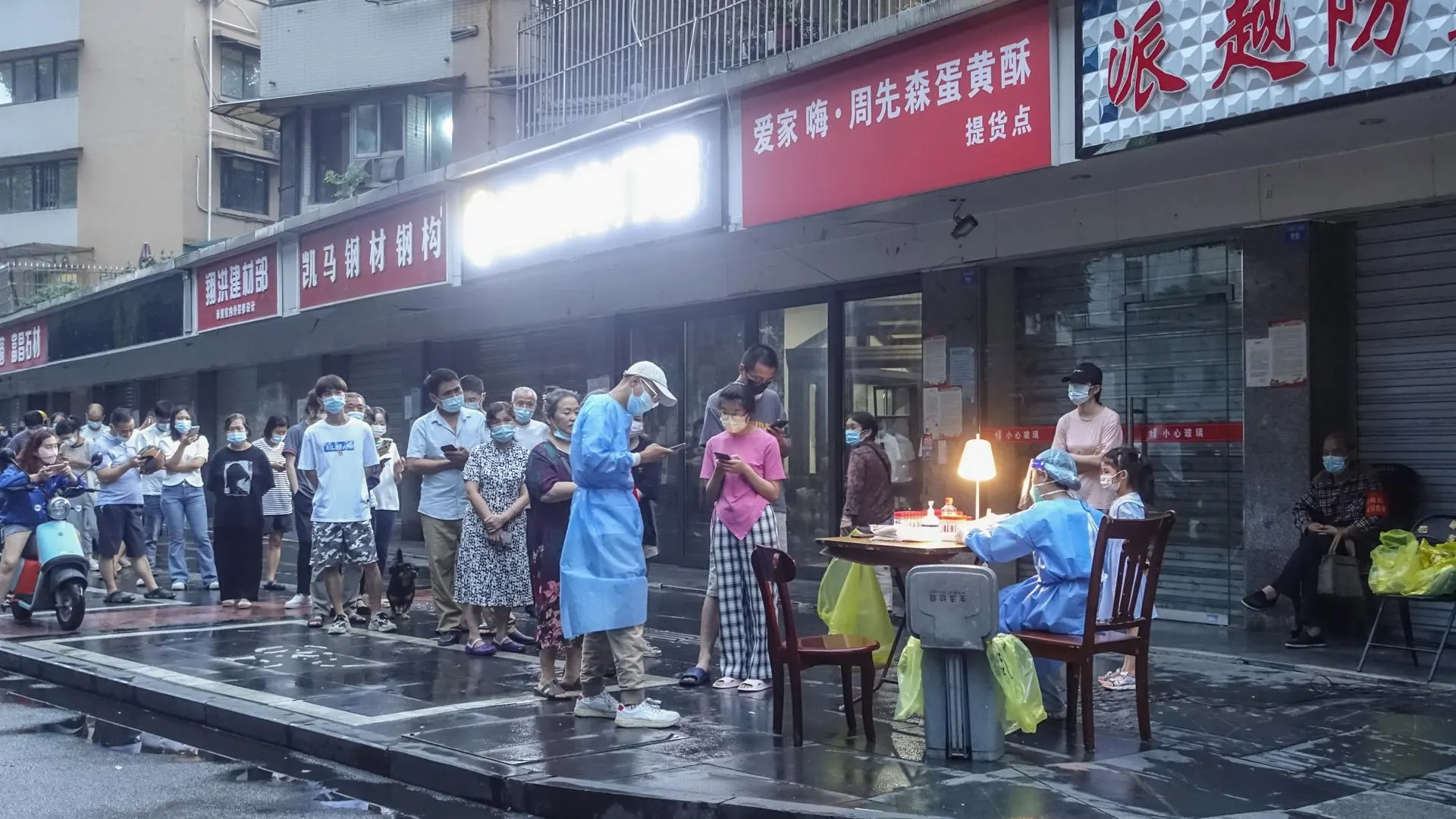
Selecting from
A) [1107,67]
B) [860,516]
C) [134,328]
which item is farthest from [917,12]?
[134,328]

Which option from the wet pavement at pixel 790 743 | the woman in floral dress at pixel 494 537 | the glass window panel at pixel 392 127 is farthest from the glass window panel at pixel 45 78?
the woman in floral dress at pixel 494 537

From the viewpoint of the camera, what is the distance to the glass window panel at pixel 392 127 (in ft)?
73.7

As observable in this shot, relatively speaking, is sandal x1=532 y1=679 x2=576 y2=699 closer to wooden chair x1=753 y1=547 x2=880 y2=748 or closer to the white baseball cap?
wooden chair x1=753 y1=547 x2=880 y2=748

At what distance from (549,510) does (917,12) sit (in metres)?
4.23

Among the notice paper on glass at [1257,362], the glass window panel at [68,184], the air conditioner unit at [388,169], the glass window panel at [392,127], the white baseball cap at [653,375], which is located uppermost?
the glass window panel at [68,184]

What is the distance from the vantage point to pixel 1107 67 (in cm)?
823

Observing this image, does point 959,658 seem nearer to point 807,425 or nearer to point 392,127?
point 807,425

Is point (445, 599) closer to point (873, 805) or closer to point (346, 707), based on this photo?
point (346, 707)

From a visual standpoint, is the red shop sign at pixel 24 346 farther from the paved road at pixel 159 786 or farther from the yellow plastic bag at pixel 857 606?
the yellow plastic bag at pixel 857 606

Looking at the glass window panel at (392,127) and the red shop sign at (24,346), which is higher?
the glass window panel at (392,127)

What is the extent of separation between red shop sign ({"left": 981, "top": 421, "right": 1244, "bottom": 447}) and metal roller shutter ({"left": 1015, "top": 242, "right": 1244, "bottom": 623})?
0.01 meters

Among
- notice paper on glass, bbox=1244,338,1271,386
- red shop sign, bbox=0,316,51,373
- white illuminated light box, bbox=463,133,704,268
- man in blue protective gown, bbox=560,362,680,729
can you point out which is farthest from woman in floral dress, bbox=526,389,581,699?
red shop sign, bbox=0,316,51,373

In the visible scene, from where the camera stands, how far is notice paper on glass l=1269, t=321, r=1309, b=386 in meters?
9.38

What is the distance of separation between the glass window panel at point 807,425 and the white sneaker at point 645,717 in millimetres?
6500
